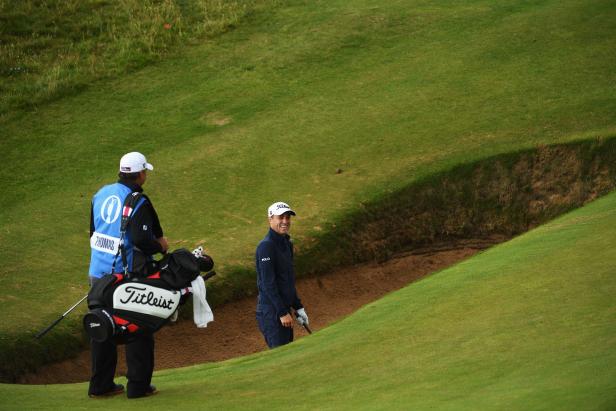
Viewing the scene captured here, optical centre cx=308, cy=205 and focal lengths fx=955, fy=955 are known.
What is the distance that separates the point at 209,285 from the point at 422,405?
930 cm

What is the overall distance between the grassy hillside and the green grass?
5.30 m

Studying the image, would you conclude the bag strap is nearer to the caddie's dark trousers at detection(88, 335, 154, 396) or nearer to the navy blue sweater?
the caddie's dark trousers at detection(88, 335, 154, 396)

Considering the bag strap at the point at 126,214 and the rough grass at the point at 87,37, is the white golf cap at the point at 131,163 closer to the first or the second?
the bag strap at the point at 126,214

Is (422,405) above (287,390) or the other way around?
above

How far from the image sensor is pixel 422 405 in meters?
8.18

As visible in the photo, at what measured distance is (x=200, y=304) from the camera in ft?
32.4

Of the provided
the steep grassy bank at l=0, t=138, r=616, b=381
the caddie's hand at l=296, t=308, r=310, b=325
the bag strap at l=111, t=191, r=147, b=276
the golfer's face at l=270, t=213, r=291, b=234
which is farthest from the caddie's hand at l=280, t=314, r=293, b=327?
the steep grassy bank at l=0, t=138, r=616, b=381

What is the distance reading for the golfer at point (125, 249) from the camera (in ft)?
32.1

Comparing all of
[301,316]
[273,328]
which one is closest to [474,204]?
[301,316]

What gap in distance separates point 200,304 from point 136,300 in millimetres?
724

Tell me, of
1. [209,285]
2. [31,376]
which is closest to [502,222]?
[209,285]

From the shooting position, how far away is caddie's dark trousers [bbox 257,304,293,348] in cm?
1271

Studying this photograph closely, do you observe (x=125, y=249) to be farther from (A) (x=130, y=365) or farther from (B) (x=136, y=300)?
(A) (x=130, y=365)

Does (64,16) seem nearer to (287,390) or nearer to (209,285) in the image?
(209,285)
